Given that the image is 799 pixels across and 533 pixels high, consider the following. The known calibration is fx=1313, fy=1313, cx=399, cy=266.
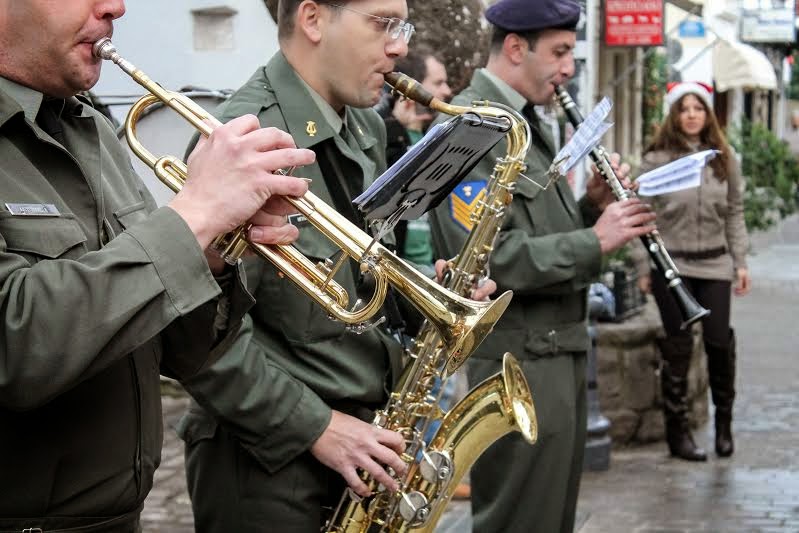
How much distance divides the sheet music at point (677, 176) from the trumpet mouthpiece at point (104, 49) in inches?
107

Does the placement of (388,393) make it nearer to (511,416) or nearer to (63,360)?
(511,416)

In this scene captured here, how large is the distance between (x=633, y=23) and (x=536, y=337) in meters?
8.83

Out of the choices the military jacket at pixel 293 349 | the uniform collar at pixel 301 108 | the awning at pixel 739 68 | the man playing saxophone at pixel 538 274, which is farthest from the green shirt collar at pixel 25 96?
the awning at pixel 739 68

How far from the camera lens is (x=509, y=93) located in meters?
4.46

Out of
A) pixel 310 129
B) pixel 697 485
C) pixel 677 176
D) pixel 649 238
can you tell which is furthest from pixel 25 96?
pixel 697 485

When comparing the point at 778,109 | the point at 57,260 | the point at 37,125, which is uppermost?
the point at 37,125

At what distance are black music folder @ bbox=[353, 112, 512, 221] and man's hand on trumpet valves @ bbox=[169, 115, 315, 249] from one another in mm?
365

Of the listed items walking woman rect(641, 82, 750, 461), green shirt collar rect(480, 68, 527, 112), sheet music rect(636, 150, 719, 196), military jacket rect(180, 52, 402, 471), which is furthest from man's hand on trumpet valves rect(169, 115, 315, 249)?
walking woman rect(641, 82, 750, 461)

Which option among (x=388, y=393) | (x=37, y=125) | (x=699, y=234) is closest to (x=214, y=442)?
(x=388, y=393)

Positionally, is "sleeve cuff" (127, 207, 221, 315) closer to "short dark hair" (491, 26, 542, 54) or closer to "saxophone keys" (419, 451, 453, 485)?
"saxophone keys" (419, 451, 453, 485)

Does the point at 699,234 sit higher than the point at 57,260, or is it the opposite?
the point at 57,260

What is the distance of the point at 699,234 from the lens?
7.41 metres

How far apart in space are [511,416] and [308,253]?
0.90 meters

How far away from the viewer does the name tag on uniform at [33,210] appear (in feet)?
6.88
